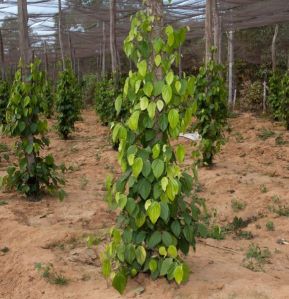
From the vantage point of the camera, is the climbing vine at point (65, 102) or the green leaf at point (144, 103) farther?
the climbing vine at point (65, 102)

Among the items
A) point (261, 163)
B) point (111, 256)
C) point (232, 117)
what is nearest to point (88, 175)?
point (261, 163)

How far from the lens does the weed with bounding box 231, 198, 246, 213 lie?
19.1 ft

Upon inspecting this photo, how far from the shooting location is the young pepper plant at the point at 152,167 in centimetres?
300

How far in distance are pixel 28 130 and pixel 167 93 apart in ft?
9.90

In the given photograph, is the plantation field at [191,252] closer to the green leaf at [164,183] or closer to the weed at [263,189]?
the weed at [263,189]

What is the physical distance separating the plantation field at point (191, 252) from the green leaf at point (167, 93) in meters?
1.26

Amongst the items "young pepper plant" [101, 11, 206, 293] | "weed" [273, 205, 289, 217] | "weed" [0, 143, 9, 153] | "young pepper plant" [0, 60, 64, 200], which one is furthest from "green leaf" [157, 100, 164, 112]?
"weed" [0, 143, 9, 153]

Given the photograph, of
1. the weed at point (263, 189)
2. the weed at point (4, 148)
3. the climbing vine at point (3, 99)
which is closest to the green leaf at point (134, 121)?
the weed at point (263, 189)

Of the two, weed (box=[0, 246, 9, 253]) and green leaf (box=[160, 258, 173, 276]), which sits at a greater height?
green leaf (box=[160, 258, 173, 276])

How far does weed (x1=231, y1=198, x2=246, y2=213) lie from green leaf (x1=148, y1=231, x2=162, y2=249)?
112 inches

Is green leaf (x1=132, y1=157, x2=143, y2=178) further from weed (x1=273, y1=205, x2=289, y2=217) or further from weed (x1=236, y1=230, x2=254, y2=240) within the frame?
weed (x1=273, y1=205, x2=289, y2=217)

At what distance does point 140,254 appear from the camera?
3096 millimetres

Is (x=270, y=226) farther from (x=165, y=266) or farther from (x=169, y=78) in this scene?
(x=169, y=78)

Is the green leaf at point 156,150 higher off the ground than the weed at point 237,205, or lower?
higher
